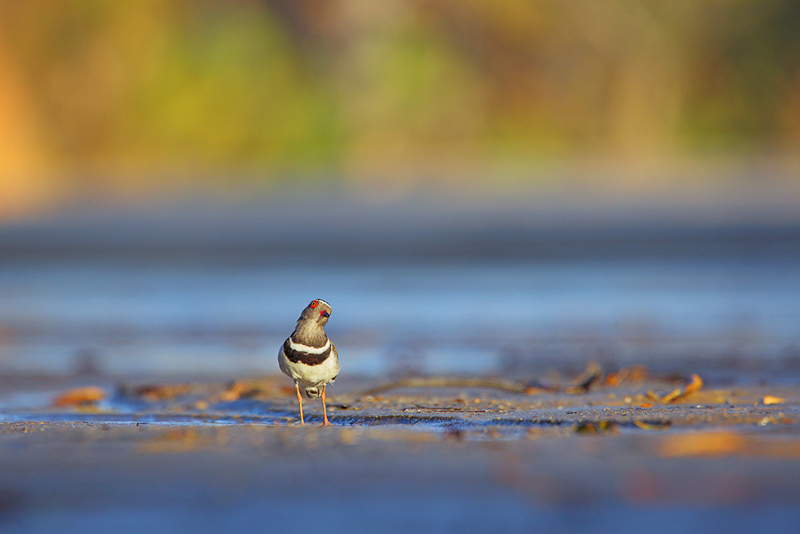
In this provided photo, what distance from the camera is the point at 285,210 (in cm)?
1784

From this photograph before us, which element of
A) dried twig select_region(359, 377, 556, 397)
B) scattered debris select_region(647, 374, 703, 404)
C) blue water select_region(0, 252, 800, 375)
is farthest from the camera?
blue water select_region(0, 252, 800, 375)

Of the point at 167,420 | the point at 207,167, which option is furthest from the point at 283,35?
the point at 167,420

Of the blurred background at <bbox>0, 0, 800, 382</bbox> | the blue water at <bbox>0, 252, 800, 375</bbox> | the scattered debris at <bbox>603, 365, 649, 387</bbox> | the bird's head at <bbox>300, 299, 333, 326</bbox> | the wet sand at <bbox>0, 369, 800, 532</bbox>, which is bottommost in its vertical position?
the wet sand at <bbox>0, 369, 800, 532</bbox>

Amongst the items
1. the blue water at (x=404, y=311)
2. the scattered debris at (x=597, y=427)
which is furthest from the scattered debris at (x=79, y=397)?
the scattered debris at (x=597, y=427)

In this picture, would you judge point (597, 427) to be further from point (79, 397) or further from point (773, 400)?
point (79, 397)

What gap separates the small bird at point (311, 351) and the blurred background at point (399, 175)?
2.26 m

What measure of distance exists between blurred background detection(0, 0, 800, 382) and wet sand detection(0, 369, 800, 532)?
6.56 feet

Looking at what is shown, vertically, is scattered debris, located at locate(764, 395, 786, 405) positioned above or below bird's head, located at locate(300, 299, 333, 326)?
below

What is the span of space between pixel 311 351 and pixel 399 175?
19.9 meters

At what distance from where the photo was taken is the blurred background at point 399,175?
7.19 metres

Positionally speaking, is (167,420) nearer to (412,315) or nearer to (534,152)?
(412,315)

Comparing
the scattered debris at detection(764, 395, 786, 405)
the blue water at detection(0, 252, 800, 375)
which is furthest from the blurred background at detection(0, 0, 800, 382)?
the scattered debris at detection(764, 395, 786, 405)

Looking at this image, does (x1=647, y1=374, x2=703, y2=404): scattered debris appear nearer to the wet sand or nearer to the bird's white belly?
the wet sand

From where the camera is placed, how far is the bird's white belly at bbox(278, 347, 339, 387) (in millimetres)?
3234
